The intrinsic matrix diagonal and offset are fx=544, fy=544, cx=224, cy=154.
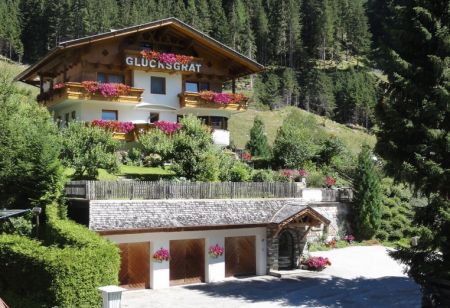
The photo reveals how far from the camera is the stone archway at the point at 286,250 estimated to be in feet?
88.7

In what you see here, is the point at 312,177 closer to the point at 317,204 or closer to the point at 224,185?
the point at 317,204

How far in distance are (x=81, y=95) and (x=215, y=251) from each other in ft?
51.0

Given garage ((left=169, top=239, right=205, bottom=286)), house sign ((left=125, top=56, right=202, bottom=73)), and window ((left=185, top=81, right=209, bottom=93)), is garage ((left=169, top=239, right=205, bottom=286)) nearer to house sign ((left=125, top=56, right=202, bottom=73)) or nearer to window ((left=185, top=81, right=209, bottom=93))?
house sign ((left=125, top=56, right=202, bottom=73))

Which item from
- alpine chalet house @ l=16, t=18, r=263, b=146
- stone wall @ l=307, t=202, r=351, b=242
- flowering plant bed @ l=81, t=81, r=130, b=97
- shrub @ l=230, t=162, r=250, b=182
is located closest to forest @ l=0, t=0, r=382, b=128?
alpine chalet house @ l=16, t=18, r=263, b=146

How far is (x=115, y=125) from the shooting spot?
34.8 m

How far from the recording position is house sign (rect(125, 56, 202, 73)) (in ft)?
118

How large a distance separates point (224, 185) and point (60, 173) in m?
7.58

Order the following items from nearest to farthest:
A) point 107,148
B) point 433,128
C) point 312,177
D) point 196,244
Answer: point 433,128, point 196,244, point 107,148, point 312,177

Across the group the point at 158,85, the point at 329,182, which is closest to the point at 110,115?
the point at 158,85

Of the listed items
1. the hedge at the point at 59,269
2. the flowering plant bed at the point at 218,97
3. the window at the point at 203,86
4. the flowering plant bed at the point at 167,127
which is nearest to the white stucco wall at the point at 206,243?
the hedge at the point at 59,269

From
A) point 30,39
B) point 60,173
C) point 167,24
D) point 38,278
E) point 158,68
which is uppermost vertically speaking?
point 30,39

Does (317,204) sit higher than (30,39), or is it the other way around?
(30,39)

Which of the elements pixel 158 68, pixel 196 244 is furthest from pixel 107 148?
pixel 196 244

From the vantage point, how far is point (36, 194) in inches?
893
